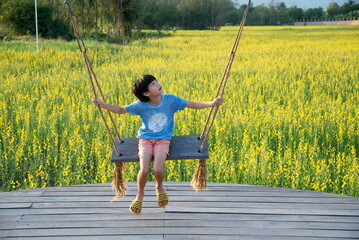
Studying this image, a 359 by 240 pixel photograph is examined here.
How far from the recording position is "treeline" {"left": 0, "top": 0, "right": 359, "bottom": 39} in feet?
90.5

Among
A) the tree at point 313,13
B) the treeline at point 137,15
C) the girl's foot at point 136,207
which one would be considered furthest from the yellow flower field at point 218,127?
the tree at point 313,13

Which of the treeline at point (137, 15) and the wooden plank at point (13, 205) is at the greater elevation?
the treeline at point (137, 15)

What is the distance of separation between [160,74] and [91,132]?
17.5 ft

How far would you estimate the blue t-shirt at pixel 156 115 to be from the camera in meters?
3.00

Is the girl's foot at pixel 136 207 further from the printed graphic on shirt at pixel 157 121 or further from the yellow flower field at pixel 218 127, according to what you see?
the yellow flower field at pixel 218 127

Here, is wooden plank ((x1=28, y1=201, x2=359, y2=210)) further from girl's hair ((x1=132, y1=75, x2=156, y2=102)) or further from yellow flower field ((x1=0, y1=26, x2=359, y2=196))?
yellow flower field ((x1=0, y1=26, x2=359, y2=196))

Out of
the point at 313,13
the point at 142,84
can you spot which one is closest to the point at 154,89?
the point at 142,84

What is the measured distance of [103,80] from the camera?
1038 centimetres

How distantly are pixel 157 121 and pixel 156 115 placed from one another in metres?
0.04

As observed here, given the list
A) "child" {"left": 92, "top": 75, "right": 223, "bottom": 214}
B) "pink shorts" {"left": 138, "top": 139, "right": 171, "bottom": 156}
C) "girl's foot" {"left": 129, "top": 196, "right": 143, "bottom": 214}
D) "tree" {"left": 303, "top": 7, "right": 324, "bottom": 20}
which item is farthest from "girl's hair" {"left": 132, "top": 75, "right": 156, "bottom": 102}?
"tree" {"left": 303, "top": 7, "right": 324, "bottom": 20}

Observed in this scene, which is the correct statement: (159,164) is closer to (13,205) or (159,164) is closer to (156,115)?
(156,115)

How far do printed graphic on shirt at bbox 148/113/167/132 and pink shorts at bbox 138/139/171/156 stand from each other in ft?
0.29

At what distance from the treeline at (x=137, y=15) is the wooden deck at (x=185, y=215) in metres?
22.4

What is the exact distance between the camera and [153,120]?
3.03 m
